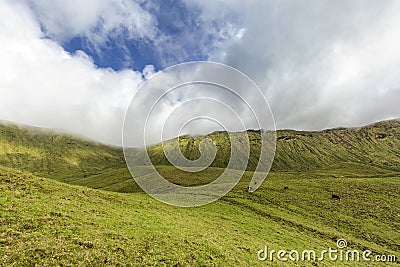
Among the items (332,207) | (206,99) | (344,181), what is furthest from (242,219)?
(344,181)

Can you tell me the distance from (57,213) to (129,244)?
8949 millimetres

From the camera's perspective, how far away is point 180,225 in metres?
29.5

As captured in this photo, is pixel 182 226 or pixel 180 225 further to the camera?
pixel 180 225

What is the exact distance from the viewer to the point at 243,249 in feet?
82.4

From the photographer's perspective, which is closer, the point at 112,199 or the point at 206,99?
the point at 206,99

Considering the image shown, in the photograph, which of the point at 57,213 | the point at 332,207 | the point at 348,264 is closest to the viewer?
the point at 57,213

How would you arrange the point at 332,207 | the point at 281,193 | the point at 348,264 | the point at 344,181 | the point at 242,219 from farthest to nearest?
the point at 344,181
the point at 281,193
the point at 332,207
the point at 242,219
the point at 348,264

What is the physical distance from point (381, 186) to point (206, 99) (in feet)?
198

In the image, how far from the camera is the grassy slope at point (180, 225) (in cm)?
1761

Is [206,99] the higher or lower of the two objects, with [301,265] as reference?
higher

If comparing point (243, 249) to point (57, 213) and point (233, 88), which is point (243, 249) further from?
point (57, 213)

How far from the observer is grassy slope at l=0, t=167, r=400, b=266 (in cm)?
1761

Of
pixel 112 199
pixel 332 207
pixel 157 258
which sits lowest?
pixel 157 258

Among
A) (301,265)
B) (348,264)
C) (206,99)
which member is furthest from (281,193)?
(206,99)
